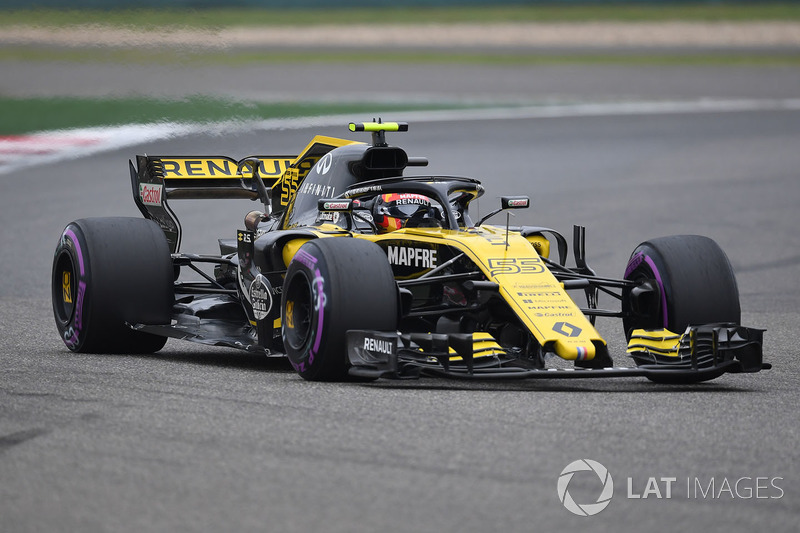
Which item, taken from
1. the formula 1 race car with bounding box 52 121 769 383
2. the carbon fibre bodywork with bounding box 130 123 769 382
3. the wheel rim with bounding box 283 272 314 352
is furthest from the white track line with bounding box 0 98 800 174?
the wheel rim with bounding box 283 272 314 352

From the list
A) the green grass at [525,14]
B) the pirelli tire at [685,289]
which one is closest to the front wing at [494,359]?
the pirelli tire at [685,289]

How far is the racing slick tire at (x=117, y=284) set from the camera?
9.66 m

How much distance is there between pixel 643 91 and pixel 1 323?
30.3 meters

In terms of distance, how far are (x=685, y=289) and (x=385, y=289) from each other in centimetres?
196

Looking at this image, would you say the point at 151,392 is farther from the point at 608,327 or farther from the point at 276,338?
the point at 608,327

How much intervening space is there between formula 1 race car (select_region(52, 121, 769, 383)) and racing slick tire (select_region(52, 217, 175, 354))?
11 mm

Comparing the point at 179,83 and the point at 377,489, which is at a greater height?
the point at 179,83

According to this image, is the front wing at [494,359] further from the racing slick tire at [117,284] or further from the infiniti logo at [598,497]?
the racing slick tire at [117,284]

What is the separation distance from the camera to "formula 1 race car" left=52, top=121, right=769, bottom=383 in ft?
26.3

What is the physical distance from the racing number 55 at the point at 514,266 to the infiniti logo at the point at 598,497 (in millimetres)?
2246

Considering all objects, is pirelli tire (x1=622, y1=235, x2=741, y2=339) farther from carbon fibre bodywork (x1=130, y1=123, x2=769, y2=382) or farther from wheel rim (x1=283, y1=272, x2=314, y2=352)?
wheel rim (x1=283, y1=272, x2=314, y2=352)

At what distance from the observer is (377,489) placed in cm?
575

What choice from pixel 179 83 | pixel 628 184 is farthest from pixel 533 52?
pixel 179 83

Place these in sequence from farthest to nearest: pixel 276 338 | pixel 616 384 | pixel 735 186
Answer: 1. pixel 735 186
2. pixel 276 338
3. pixel 616 384
